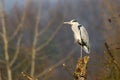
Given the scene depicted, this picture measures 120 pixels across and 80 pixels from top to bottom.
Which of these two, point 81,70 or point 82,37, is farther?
point 82,37

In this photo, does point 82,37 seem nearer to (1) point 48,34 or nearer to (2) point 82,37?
(2) point 82,37

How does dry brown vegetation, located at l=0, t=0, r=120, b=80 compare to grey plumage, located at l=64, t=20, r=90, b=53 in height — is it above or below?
below

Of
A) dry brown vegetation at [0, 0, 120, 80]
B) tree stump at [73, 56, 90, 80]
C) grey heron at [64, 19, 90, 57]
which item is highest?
grey heron at [64, 19, 90, 57]

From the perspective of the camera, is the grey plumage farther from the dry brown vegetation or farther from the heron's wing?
the dry brown vegetation

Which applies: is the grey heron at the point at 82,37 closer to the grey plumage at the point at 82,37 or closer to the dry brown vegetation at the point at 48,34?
the grey plumage at the point at 82,37

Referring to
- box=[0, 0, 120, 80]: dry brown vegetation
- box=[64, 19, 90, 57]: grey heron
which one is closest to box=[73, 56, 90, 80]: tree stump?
box=[64, 19, 90, 57]: grey heron

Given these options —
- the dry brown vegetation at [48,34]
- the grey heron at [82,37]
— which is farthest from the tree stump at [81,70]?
the dry brown vegetation at [48,34]

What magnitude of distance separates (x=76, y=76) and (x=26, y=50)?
14.6 m

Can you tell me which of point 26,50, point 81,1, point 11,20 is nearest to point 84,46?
point 26,50

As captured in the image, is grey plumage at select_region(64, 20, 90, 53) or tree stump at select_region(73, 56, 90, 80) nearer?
tree stump at select_region(73, 56, 90, 80)

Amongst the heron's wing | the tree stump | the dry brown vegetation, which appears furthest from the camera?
the dry brown vegetation

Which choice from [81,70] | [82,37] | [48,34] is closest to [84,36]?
[82,37]

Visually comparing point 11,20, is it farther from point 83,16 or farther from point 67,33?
point 83,16

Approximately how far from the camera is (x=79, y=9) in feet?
255
